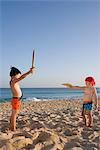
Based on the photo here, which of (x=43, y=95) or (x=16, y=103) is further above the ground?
(x=43, y=95)

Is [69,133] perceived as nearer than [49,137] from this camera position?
No

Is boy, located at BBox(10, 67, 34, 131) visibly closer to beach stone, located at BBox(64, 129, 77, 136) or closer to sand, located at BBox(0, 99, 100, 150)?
sand, located at BBox(0, 99, 100, 150)

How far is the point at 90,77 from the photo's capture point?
6965 millimetres

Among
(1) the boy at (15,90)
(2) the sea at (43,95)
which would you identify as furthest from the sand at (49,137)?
(2) the sea at (43,95)

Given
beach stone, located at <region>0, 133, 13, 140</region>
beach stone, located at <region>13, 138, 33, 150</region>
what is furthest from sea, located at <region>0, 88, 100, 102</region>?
beach stone, located at <region>13, 138, 33, 150</region>

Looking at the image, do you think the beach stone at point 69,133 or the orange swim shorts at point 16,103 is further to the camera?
the orange swim shorts at point 16,103

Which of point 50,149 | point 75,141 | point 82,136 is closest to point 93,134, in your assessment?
point 82,136

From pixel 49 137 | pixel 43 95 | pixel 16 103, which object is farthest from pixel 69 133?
pixel 43 95

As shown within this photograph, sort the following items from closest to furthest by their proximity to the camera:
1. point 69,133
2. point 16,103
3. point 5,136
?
point 5,136 → point 69,133 → point 16,103

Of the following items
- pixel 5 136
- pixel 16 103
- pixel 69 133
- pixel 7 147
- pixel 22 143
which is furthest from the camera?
pixel 16 103

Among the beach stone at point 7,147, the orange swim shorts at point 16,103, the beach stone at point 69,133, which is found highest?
the orange swim shorts at point 16,103

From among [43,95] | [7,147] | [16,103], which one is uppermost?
[43,95]

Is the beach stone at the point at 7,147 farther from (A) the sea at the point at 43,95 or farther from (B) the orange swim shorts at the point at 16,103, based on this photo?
(A) the sea at the point at 43,95

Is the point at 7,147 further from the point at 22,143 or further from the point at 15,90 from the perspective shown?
the point at 15,90
